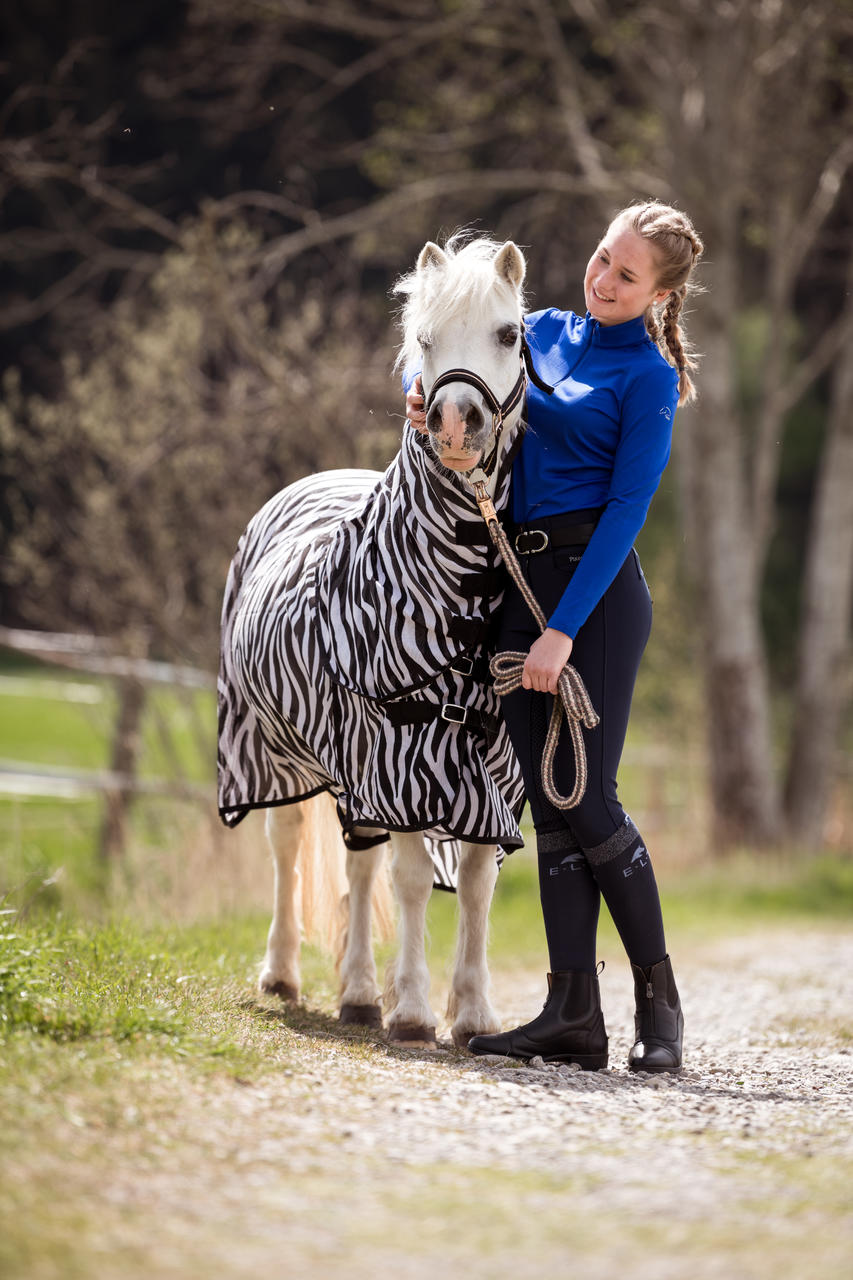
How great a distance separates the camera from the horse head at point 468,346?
3.27 metres

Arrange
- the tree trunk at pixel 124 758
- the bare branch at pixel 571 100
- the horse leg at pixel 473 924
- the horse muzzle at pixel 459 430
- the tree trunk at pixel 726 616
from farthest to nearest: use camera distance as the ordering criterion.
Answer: the bare branch at pixel 571 100 → the tree trunk at pixel 726 616 → the tree trunk at pixel 124 758 → the horse leg at pixel 473 924 → the horse muzzle at pixel 459 430

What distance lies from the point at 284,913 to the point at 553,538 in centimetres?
173

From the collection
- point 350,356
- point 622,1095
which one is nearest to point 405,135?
point 350,356

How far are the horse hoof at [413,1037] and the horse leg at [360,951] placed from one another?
36 centimetres

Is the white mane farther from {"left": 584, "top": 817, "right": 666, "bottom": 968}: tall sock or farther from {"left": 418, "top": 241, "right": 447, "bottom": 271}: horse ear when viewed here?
{"left": 584, "top": 817, "right": 666, "bottom": 968}: tall sock

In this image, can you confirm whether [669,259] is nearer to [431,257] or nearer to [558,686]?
[431,257]

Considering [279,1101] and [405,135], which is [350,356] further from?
[279,1101]

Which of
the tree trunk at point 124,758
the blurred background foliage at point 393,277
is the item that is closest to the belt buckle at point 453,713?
the blurred background foliage at point 393,277

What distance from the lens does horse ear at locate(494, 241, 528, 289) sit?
11.4ft

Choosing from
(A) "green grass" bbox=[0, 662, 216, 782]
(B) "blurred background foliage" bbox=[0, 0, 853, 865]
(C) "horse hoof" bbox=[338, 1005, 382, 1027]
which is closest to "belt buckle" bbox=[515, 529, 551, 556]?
(C) "horse hoof" bbox=[338, 1005, 382, 1027]

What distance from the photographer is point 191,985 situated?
394 centimetres

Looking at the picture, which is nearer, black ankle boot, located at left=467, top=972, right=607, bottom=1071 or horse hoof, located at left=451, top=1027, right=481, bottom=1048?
black ankle boot, located at left=467, top=972, right=607, bottom=1071

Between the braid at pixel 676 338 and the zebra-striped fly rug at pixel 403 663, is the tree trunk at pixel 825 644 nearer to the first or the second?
the zebra-striped fly rug at pixel 403 663

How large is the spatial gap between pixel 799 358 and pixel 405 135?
673 centimetres
